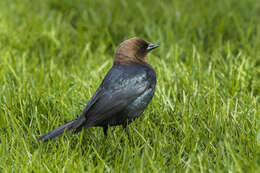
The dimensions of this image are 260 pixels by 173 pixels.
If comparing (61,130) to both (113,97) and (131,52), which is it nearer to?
(113,97)

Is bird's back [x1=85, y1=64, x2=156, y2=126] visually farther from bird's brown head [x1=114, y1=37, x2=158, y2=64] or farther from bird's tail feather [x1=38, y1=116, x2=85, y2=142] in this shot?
bird's brown head [x1=114, y1=37, x2=158, y2=64]

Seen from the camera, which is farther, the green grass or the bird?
the bird

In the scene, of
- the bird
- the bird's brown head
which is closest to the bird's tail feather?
the bird

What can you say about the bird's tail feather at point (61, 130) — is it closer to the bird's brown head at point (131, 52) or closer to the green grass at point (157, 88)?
the green grass at point (157, 88)

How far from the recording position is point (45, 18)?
6.45 m

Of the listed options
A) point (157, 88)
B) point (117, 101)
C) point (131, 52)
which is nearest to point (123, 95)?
point (117, 101)

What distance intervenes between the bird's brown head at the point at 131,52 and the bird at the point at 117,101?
11 centimetres

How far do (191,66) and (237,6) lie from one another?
6.89ft

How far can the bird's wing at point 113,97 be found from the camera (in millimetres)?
3385

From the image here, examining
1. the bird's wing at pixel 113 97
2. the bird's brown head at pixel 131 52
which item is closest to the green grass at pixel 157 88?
the bird's wing at pixel 113 97

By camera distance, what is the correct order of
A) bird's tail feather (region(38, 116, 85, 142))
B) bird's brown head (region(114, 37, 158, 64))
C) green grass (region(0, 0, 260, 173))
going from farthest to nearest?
1. bird's brown head (region(114, 37, 158, 64))
2. bird's tail feather (region(38, 116, 85, 142))
3. green grass (region(0, 0, 260, 173))

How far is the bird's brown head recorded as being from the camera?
12.4 ft

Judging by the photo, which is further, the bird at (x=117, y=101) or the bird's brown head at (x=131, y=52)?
the bird's brown head at (x=131, y=52)

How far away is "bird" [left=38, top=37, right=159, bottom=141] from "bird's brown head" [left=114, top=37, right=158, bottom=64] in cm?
11
